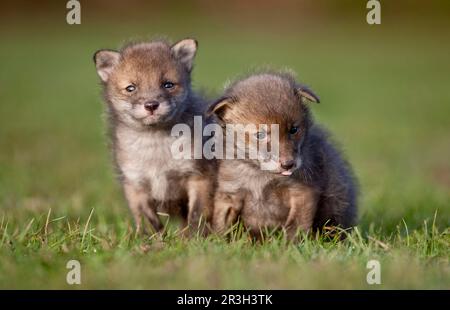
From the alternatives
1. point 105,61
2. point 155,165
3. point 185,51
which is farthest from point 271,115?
point 105,61

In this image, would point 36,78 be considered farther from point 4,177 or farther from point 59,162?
point 4,177

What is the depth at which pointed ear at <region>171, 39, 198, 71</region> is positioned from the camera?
6.88 meters

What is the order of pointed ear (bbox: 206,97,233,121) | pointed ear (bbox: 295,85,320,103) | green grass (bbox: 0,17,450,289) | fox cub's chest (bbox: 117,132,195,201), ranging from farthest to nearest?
fox cub's chest (bbox: 117,132,195,201) → pointed ear (bbox: 206,97,233,121) → pointed ear (bbox: 295,85,320,103) → green grass (bbox: 0,17,450,289)

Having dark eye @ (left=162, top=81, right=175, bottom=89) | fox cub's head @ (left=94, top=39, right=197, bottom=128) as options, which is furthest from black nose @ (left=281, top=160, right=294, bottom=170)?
dark eye @ (left=162, top=81, right=175, bottom=89)

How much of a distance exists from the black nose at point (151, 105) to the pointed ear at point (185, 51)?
0.68m

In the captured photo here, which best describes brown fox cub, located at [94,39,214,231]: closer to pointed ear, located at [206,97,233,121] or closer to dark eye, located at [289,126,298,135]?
pointed ear, located at [206,97,233,121]

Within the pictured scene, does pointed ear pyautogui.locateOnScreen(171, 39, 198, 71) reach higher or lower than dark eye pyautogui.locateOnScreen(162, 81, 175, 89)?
higher

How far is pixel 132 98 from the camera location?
6531 mm

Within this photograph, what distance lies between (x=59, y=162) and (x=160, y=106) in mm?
5599

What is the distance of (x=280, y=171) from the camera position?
5.95 meters

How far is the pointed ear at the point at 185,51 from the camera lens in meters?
6.88

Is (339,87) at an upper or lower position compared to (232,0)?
lower
